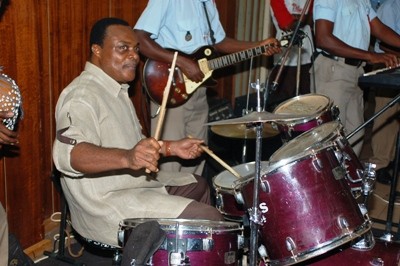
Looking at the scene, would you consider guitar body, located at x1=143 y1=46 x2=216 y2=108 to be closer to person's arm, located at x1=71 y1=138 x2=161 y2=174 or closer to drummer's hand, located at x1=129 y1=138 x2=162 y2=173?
person's arm, located at x1=71 y1=138 x2=161 y2=174

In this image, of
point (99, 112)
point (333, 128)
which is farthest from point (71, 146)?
point (333, 128)

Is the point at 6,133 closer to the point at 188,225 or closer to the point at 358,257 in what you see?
the point at 188,225

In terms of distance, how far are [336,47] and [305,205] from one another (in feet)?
7.08

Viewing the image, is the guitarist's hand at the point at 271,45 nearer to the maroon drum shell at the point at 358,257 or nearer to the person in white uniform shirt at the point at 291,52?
the person in white uniform shirt at the point at 291,52

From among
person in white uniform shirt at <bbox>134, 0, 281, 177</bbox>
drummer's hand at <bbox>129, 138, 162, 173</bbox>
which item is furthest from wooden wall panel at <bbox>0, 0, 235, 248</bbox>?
drummer's hand at <bbox>129, 138, 162, 173</bbox>

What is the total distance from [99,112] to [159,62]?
4.28ft

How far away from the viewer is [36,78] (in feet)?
12.7

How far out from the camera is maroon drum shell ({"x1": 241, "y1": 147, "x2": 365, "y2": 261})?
301cm

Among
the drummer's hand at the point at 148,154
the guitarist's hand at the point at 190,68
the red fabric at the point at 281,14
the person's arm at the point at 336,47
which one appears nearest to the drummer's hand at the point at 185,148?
the drummer's hand at the point at 148,154

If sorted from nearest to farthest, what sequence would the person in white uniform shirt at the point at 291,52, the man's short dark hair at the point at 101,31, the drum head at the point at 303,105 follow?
1. the man's short dark hair at the point at 101,31
2. the drum head at the point at 303,105
3. the person in white uniform shirt at the point at 291,52

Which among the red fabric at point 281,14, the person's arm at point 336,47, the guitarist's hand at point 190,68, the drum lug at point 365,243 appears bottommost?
the drum lug at point 365,243

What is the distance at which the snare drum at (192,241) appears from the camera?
9.21ft

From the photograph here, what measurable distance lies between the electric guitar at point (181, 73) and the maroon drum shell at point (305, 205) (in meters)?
1.59

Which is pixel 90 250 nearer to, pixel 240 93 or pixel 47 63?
pixel 47 63
